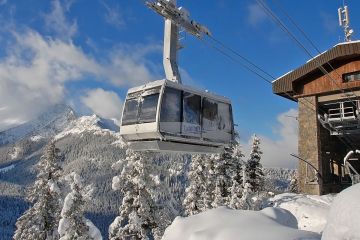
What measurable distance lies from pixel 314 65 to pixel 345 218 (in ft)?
84.2

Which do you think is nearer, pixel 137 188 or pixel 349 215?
pixel 349 215

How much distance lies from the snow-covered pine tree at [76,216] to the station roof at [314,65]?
16.4m

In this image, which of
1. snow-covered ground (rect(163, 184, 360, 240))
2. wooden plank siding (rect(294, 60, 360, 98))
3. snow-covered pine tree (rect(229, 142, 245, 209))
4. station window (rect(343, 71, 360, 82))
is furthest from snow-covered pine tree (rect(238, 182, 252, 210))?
snow-covered ground (rect(163, 184, 360, 240))

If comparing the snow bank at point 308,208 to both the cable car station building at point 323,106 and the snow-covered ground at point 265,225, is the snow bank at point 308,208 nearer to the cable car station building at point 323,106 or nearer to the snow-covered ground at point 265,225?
the cable car station building at point 323,106

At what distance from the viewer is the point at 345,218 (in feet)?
17.3

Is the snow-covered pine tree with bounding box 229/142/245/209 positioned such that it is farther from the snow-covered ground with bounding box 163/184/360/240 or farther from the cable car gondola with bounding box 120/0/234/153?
the snow-covered ground with bounding box 163/184/360/240

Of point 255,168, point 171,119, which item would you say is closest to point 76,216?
point 171,119

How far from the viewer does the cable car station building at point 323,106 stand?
91.6 feet

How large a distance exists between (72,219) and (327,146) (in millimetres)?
19454

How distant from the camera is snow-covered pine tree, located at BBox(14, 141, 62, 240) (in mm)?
26844

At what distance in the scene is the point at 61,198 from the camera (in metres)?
27.3

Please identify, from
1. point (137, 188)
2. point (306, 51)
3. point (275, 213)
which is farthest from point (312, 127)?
point (275, 213)

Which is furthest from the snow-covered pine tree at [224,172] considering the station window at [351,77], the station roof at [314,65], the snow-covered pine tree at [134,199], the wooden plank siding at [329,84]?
the station window at [351,77]

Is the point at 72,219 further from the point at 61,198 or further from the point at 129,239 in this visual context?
the point at 61,198
